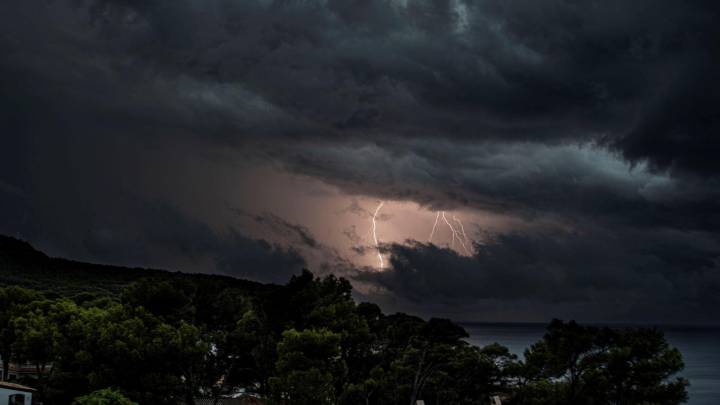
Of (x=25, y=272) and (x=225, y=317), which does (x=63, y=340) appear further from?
(x=25, y=272)

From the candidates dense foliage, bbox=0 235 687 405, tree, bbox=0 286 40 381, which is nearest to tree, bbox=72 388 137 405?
dense foliage, bbox=0 235 687 405

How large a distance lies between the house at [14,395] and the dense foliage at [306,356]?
1471mm

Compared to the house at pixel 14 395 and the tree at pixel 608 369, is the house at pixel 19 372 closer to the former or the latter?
the house at pixel 14 395

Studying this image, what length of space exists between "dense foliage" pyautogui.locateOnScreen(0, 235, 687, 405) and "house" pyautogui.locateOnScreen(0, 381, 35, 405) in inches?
57.9

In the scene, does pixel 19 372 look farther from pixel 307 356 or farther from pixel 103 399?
pixel 103 399

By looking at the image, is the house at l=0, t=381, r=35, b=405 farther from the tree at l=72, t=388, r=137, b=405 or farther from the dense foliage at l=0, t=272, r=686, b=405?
the tree at l=72, t=388, r=137, b=405

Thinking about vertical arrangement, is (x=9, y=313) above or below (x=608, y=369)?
above

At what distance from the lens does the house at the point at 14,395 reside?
44.8 metres

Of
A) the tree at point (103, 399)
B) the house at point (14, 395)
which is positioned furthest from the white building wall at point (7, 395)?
the tree at point (103, 399)

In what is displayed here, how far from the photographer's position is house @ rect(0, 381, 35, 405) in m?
44.8

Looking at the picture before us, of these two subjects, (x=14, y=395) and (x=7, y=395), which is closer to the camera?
(x=7, y=395)

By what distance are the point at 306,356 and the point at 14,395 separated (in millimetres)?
21098

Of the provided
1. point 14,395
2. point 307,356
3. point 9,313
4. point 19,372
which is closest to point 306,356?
point 307,356

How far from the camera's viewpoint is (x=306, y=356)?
4131cm
